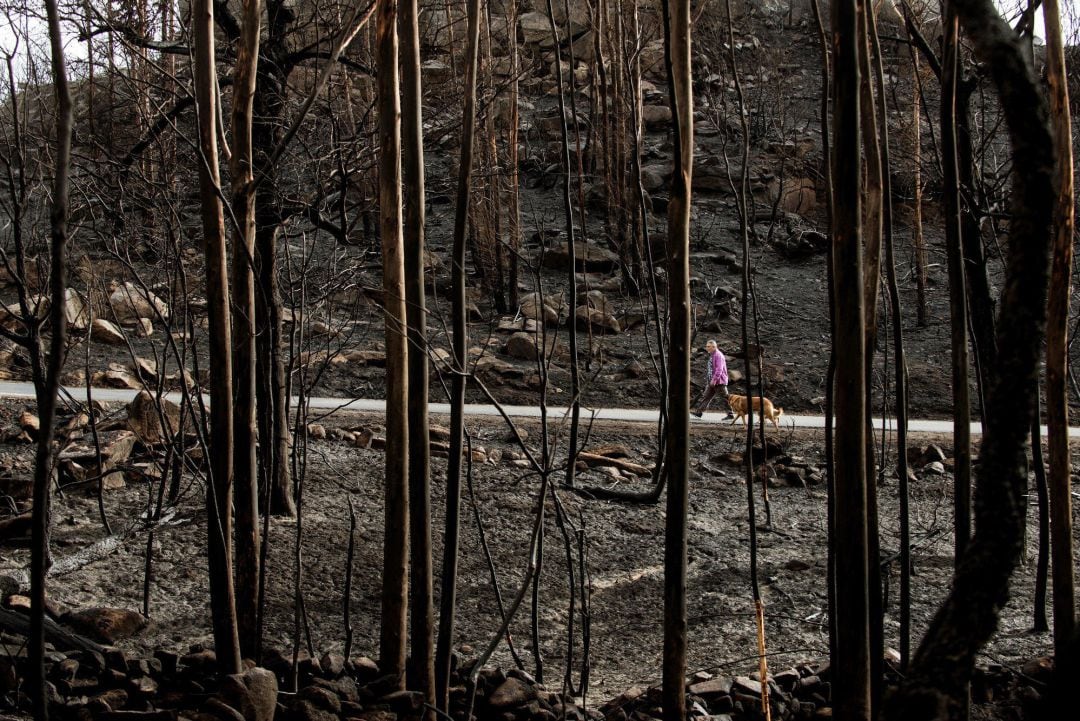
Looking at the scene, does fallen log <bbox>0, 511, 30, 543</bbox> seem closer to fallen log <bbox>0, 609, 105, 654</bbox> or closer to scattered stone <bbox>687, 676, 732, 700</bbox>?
fallen log <bbox>0, 609, 105, 654</bbox>

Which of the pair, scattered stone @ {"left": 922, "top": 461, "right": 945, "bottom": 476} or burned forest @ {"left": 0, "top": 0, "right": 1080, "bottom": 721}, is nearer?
burned forest @ {"left": 0, "top": 0, "right": 1080, "bottom": 721}

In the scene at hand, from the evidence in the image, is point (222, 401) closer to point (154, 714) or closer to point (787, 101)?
point (154, 714)

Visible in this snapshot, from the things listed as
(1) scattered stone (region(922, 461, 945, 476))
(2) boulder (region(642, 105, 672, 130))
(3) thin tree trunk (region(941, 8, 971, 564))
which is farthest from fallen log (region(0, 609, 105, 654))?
(2) boulder (region(642, 105, 672, 130))

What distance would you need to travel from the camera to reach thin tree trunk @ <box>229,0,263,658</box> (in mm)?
5785

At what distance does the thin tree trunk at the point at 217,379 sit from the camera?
5.35m

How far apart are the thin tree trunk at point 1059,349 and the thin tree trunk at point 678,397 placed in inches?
105

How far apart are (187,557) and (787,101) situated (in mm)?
29761

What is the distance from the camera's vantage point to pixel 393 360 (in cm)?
579

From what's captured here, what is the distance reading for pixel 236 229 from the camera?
5.13m

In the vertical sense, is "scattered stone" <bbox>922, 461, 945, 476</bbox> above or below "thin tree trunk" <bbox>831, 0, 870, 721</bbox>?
below

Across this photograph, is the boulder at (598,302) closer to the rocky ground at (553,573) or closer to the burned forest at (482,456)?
the burned forest at (482,456)

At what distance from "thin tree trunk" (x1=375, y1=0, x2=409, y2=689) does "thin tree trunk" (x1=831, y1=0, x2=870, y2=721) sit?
2594mm

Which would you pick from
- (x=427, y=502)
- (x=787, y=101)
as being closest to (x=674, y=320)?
(x=427, y=502)

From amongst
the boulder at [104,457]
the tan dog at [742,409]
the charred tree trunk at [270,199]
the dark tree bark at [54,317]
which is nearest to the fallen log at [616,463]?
the tan dog at [742,409]
